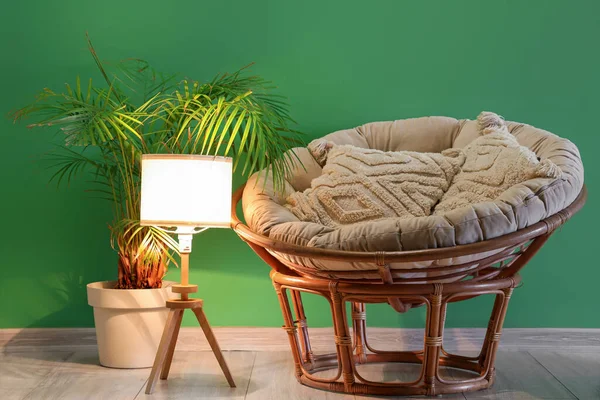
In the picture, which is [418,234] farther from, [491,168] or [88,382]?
A: [88,382]

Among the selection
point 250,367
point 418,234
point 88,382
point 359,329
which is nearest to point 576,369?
point 359,329

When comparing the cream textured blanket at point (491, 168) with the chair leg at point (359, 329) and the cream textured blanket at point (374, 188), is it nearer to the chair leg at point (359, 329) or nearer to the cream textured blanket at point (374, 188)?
the cream textured blanket at point (374, 188)

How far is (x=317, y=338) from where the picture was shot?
8.81 ft

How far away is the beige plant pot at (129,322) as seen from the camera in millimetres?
2301

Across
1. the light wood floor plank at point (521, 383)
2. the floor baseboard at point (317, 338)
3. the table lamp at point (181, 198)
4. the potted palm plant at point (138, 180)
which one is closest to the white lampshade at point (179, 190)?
the table lamp at point (181, 198)

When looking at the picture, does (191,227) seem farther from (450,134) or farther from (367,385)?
(450,134)

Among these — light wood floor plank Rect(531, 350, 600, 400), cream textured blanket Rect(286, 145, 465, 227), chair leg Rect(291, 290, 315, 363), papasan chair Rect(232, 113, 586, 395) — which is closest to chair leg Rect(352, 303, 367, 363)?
papasan chair Rect(232, 113, 586, 395)

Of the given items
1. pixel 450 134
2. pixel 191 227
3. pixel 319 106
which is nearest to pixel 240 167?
pixel 319 106

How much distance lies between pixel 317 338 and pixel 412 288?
0.85 meters

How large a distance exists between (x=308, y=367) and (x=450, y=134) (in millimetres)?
974

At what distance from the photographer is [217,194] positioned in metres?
2.11

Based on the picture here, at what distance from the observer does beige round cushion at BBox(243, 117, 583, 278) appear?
6.11ft

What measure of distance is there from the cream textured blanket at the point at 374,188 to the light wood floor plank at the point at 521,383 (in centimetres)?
58

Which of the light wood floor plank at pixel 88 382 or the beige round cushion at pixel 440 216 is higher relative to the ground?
the beige round cushion at pixel 440 216
